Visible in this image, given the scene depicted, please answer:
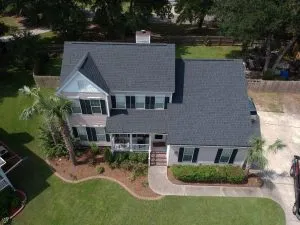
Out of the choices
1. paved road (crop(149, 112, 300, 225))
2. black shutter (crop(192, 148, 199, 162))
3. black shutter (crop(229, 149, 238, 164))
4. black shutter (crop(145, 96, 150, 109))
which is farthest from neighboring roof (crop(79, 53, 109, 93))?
black shutter (crop(229, 149, 238, 164))

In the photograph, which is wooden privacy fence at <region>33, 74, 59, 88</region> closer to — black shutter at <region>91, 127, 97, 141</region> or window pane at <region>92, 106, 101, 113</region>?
black shutter at <region>91, 127, 97, 141</region>

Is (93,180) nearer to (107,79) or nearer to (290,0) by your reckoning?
(107,79)

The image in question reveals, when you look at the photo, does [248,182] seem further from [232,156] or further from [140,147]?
[140,147]

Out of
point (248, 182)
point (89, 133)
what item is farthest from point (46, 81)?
point (248, 182)

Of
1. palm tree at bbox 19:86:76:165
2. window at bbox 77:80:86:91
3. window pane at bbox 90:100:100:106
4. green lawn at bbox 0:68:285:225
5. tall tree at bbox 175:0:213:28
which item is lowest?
green lawn at bbox 0:68:285:225

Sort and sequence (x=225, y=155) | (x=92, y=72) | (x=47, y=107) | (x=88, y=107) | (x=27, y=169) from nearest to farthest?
(x=47, y=107), (x=92, y=72), (x=88, y=107), (x=225, y=155), (x=27, y=169)

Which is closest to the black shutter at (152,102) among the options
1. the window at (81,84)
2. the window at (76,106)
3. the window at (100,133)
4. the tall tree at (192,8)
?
the window at (100,133)

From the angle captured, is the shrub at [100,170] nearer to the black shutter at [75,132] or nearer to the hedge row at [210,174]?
the black shutter at [75,132]
